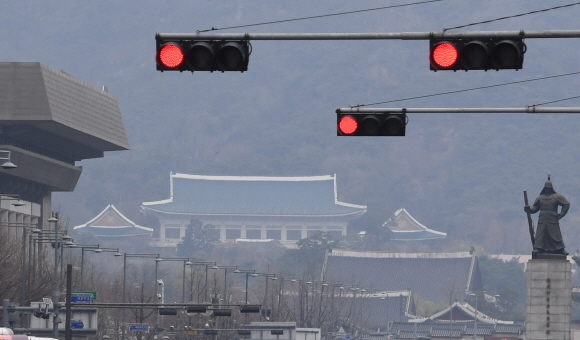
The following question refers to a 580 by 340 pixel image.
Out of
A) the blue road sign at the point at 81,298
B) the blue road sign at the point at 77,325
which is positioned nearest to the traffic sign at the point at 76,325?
the blue road sign at the point at 77,325

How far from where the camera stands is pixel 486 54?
80.3 ft

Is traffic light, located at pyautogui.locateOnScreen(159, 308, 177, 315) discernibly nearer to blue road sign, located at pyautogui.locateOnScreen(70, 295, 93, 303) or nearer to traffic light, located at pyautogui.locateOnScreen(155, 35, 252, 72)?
blue road sign, located at pyautogui.locateOnScreen(70, 295, 93, 303)

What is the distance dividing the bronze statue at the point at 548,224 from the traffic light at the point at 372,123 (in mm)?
59224

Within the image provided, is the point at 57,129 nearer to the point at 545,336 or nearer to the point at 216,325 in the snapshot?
the point at 216,325

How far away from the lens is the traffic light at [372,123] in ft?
95.1

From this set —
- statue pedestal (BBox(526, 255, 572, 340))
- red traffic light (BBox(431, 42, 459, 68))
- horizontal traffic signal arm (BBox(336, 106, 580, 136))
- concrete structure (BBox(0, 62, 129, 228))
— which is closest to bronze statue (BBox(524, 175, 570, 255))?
statue pedestal (BBox(526, 255, 572, 340))

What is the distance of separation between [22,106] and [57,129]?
5.98 m

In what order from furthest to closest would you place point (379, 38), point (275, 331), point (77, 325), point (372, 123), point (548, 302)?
point (275, 331) → point (548, 302) → point (77, 325) → point (372, 123) → point (379, 38)

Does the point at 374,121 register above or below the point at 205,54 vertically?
below

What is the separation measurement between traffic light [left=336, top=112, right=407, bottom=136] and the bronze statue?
59.2 m

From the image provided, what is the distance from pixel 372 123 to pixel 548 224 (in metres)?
61.6

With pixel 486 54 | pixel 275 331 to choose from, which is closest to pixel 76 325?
pixel 275 331

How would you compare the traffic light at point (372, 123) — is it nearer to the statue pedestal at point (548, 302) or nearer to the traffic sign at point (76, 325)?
the traffic sign at point (76, 325)

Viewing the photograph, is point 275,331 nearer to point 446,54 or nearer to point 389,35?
point 446,54
